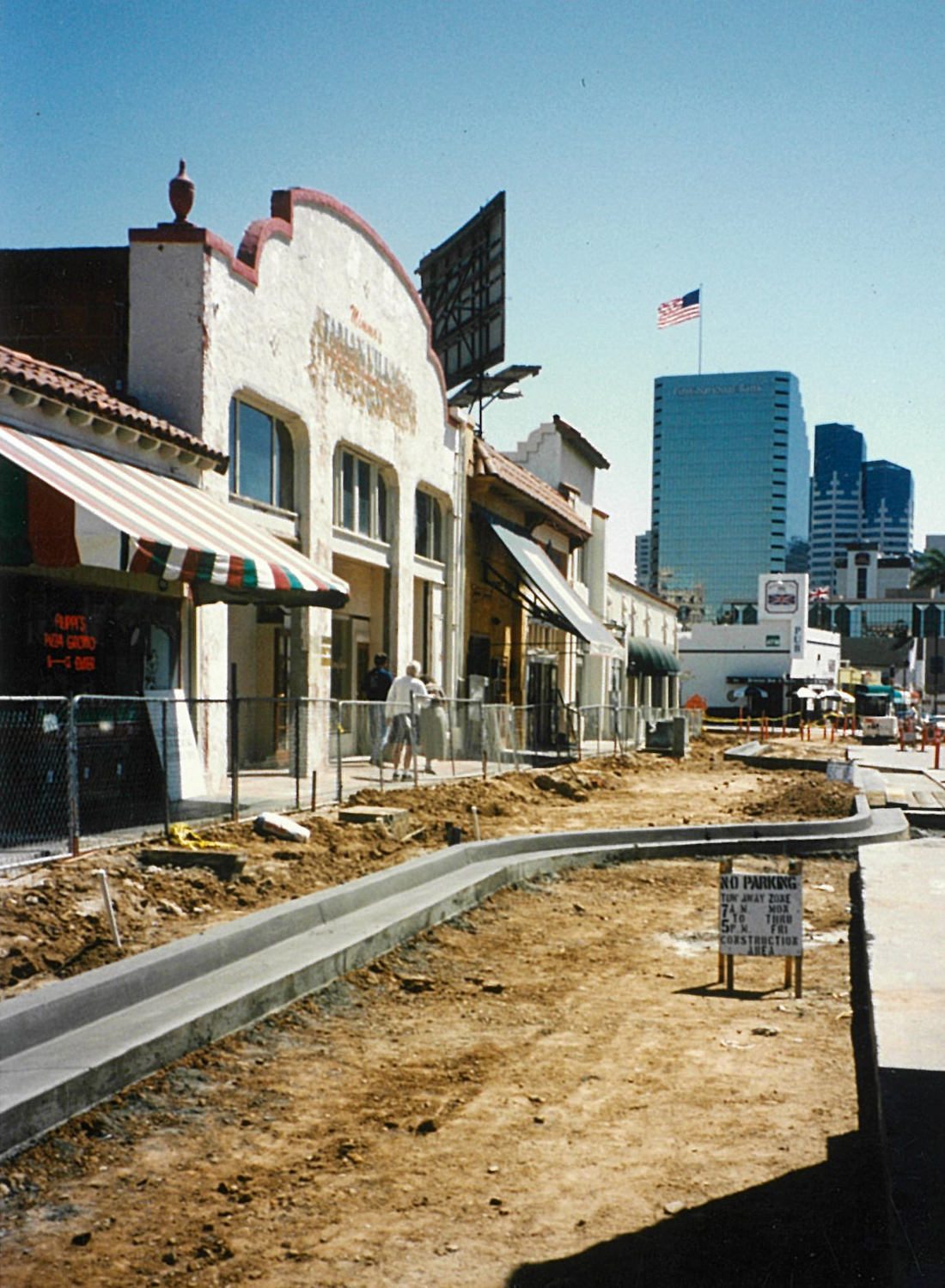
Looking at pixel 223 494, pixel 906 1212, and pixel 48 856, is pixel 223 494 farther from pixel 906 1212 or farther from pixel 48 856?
pixel 906 1212

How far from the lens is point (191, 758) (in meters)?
11.1

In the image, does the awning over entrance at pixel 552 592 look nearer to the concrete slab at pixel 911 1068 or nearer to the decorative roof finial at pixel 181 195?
the decorative roof finial at pixel 181 195

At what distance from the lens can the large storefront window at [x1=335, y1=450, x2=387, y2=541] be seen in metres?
20.6

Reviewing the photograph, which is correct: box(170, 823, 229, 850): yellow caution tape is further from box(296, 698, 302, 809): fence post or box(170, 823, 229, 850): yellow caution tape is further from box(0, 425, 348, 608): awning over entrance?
box(0, 425, 348, 608): awning over entrance

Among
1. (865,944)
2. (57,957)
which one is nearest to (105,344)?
(57,957)

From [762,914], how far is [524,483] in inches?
907

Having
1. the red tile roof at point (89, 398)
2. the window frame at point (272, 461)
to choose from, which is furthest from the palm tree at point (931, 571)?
the red tile roof at point (89, 398)

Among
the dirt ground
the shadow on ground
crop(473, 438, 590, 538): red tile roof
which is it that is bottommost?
the dirt ground

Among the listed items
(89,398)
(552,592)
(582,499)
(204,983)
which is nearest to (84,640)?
(89,398)

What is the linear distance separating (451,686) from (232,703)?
46.9 ft

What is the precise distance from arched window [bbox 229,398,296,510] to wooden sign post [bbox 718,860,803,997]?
36.5ft

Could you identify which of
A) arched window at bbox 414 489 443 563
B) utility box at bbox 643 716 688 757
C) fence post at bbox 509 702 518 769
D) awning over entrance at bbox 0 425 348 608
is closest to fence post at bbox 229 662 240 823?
awning over entrance at bbox 0 425 348 608

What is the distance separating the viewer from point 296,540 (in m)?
18.4

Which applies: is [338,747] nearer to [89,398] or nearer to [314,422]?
[89,398]
